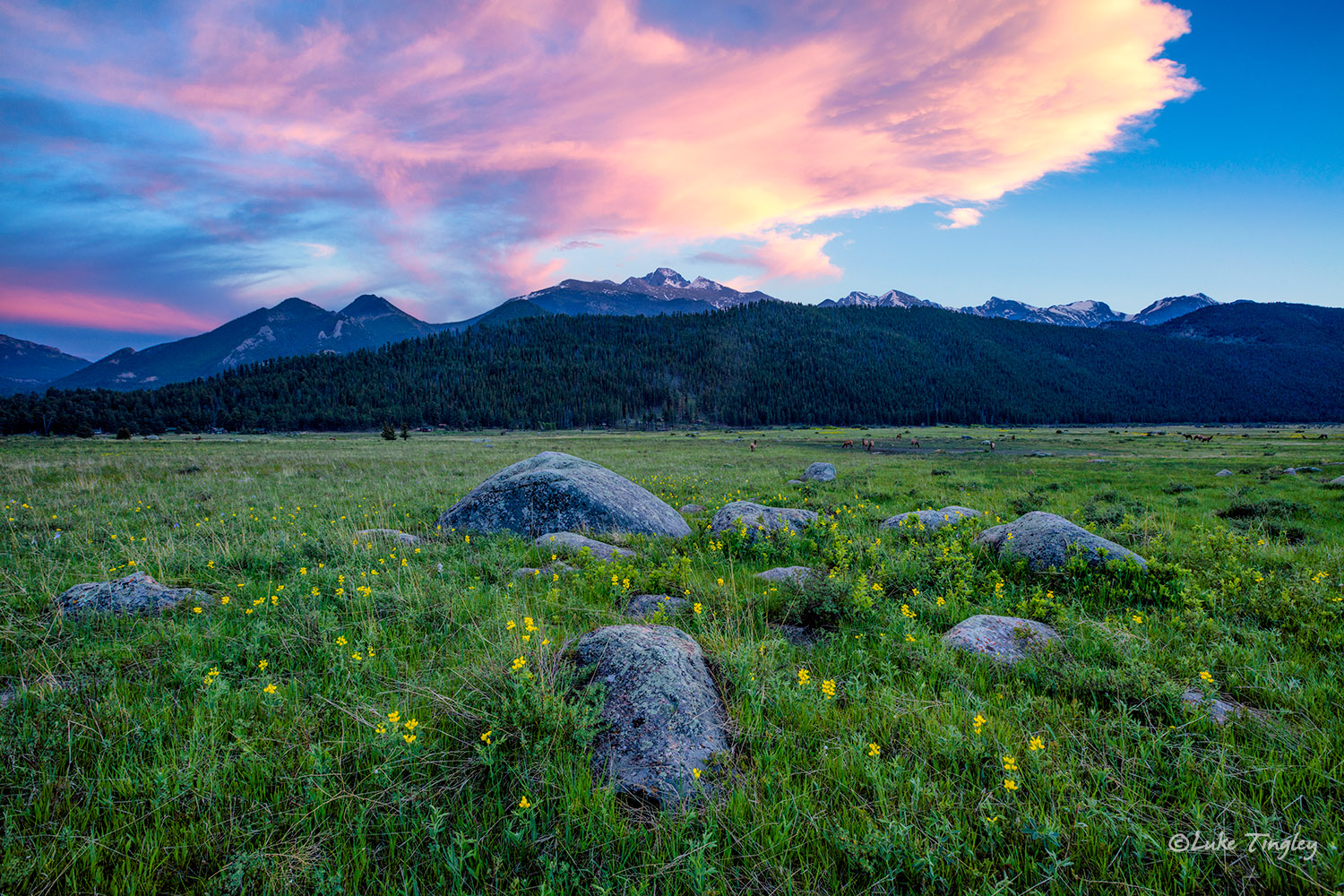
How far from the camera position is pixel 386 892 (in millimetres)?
2443

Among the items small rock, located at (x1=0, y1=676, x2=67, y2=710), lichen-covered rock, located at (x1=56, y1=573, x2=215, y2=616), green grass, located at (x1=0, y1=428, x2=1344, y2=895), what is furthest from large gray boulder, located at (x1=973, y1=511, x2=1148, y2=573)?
lichen-covered rock, located at (x1=56, y1=573, x2=215, y2=616)

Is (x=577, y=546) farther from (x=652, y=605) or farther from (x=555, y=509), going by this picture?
(x=652, y=605)

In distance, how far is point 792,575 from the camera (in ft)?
21.3

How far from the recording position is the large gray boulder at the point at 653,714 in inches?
121

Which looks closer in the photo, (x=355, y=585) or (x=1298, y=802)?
(x=1298, y=802)

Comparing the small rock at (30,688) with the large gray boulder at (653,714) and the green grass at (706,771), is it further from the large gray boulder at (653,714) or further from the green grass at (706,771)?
the large gray boulder at (653,714)

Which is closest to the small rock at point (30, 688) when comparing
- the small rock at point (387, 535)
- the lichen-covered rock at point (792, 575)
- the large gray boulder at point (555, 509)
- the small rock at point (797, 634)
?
the small rock at point (387, 535)

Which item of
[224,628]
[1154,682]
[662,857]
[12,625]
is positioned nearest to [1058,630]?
[1154,682]

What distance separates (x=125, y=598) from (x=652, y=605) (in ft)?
19.6

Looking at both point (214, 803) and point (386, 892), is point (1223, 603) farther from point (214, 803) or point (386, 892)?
point (214, 803)

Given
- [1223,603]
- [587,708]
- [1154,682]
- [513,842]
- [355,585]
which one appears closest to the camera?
[513,842]

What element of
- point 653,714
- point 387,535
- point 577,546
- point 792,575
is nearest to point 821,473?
point 577,546

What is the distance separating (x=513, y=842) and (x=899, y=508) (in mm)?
13267

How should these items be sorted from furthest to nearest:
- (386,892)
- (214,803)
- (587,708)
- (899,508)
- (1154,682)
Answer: (899,508)
(1154,682)
(587,708)
(214,803)
(386,892)
